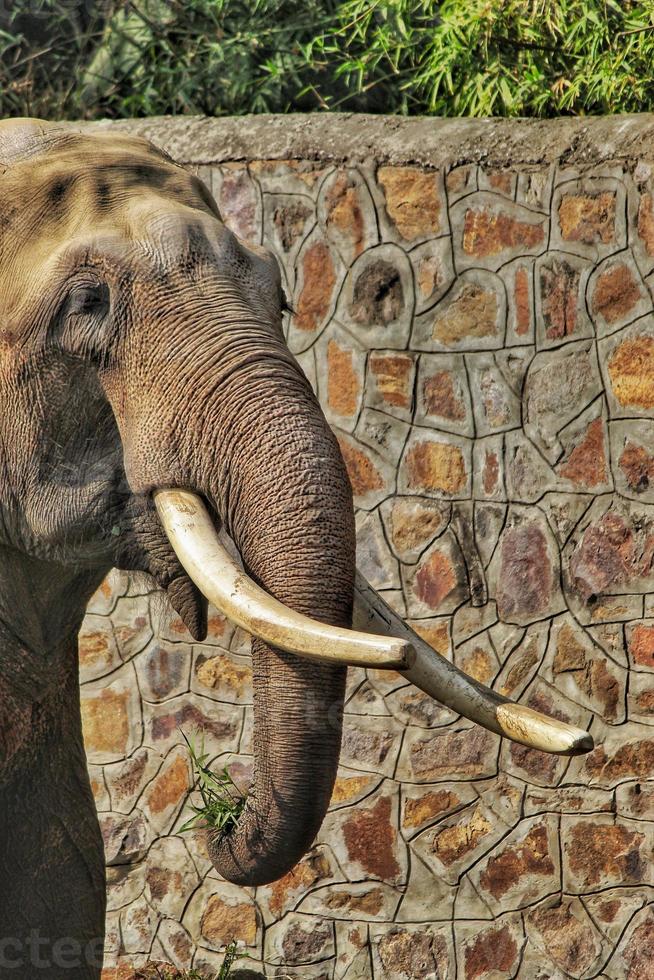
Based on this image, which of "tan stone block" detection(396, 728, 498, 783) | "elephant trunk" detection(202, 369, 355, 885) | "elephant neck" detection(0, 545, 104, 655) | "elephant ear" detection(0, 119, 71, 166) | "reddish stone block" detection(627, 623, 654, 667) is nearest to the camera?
"elephant trunk" detection(202, 369, 355, 885)

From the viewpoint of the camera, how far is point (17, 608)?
9.16 ft

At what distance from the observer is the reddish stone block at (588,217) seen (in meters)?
5.17

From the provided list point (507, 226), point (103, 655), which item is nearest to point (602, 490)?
point (507, 226)

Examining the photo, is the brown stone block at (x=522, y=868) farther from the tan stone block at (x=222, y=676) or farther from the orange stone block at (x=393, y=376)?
the orange stone block at (x=393, y=376)

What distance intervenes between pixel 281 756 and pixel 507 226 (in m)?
3.30

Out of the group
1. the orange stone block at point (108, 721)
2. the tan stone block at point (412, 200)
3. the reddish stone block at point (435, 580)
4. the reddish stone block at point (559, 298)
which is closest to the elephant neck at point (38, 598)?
the reddish stone block at point (435, 580)

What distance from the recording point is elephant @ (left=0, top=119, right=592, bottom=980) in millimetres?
2312

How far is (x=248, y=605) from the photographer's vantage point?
2238 millimetres

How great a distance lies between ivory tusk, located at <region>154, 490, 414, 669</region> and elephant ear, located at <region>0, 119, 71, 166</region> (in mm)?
638

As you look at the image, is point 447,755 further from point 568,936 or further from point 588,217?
point 588,217

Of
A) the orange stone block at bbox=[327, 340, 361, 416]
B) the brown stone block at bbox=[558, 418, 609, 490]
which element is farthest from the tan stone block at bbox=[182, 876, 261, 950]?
the brown stone block at bbox=[558, 418, 609, 490]

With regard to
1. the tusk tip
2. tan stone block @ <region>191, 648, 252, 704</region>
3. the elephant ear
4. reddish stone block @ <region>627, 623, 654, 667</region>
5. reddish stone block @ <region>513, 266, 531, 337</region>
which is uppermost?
the elephant ear

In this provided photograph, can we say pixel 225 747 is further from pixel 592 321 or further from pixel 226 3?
pixel 226 3

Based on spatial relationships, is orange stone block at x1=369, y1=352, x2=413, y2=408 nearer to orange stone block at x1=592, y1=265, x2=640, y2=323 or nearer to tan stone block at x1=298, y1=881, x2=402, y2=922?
orange stone block at x1=592, y1=265, x2=640, y2=323
